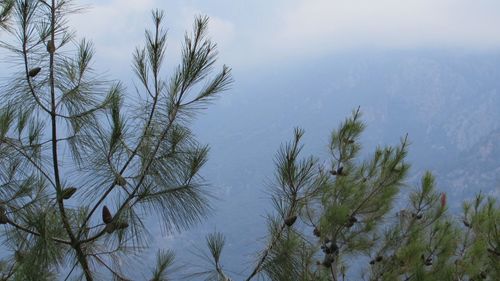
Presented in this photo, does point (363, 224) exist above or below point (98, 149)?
above

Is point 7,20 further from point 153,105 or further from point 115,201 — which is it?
point 115,201

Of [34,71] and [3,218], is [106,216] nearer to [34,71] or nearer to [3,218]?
[3,218]

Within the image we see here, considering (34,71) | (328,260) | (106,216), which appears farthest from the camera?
(328,260)

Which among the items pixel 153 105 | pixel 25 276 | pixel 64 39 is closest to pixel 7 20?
pixel 64 39

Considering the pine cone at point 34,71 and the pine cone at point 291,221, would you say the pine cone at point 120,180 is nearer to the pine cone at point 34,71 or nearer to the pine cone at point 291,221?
the pine cone at point 34,71

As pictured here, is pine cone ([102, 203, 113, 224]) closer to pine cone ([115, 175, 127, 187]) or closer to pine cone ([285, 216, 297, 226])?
pine cone ([115, 175, 127, 187])

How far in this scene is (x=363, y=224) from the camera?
5660 millimetres

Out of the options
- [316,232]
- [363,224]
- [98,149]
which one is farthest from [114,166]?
[363,224]

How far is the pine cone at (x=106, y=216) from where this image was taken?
8.31 ft

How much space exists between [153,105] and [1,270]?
1405mm

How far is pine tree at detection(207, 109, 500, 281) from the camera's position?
282 cm

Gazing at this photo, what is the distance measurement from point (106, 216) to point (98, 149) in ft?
1.10

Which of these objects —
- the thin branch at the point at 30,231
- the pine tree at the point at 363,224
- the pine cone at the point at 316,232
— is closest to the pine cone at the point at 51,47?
the thin branch at the point at 30,231

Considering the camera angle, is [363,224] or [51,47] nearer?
[51,47]
